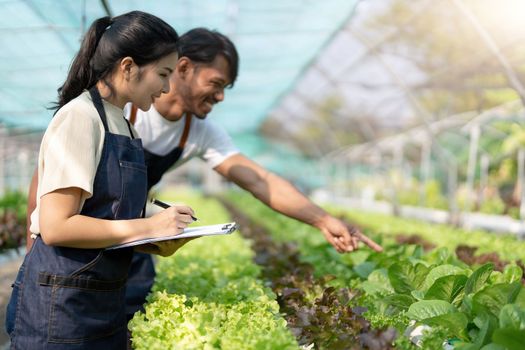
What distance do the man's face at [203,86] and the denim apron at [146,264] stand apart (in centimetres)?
10

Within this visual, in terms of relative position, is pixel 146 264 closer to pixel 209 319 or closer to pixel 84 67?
pixel 209 319

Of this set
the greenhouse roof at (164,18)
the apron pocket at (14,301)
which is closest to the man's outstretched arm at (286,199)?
the apron pocket at (14,301)

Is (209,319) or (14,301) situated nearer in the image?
(14,301)

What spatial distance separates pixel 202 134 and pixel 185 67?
13.2 inches

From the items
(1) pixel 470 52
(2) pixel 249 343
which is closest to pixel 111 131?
(2) pixel 249 343

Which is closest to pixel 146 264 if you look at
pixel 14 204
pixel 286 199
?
pixel 286 199

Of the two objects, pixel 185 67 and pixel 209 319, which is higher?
pixel 185 67

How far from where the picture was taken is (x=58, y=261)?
5.79 ft

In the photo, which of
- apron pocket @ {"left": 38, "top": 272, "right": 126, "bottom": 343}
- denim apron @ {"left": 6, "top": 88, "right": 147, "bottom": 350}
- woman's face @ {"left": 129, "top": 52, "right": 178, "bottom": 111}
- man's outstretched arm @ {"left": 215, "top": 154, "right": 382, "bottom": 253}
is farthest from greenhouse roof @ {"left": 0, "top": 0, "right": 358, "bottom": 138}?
apron pocket @ {"left": 38, "top": 272, "right": 126, "bottom": 343}

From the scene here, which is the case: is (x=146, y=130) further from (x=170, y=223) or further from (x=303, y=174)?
(x=303, y=174)

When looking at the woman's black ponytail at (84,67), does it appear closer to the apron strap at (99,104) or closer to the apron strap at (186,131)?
the apron strap at (99,104)

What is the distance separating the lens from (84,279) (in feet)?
5.87

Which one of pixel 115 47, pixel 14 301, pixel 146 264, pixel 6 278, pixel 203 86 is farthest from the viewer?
pixel 6 278

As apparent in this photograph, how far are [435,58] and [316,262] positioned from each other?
5.30 meters
